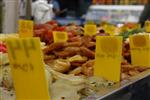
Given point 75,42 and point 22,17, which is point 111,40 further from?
point 22,17

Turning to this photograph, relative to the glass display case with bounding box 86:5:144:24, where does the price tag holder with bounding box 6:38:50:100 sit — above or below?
above

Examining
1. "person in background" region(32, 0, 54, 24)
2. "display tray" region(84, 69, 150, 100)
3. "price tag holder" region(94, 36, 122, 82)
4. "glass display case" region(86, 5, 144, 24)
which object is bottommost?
"glass display case" region(86, 5, 144, 24)

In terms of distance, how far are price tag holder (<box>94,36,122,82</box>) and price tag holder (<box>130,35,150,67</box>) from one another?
320 mm

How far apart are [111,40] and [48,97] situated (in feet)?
1.26

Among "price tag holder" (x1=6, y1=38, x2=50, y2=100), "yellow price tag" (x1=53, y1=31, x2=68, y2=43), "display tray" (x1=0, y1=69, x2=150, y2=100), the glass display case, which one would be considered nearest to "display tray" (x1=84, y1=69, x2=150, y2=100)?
"display tray" (x1=0, y1=69, x2=150, y2=100)

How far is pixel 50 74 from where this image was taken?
4.65ft

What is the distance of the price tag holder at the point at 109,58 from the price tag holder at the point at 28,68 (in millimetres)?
358

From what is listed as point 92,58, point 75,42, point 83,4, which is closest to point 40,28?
point 75,42

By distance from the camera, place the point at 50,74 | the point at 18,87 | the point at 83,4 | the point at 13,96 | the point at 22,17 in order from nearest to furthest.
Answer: the point at 18,87 → the point at 13,96 → the point at 50,74 → the point at 22,17 → the point at 83,4

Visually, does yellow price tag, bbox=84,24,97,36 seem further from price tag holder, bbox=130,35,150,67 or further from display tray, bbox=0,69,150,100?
display tray, bbox=0,69,150,100

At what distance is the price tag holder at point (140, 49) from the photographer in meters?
1.77

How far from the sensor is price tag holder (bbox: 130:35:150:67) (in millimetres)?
1773

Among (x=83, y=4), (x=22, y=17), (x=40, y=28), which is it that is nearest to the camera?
(x=40, y=28)

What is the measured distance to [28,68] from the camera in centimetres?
115
